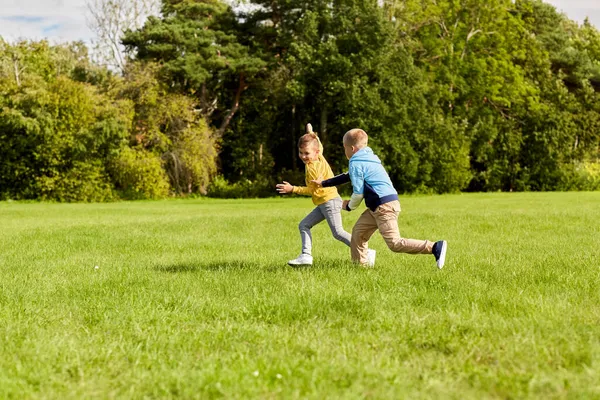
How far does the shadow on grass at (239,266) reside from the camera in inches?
345

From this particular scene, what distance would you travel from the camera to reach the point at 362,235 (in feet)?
27.8

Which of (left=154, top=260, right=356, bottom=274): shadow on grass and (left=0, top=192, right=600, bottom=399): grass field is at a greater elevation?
(left=0, top=192, right=600, bottom=399): grass field

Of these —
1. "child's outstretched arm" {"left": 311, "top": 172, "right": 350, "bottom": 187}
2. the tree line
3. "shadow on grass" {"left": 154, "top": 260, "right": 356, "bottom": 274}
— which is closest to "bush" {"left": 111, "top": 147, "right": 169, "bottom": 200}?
the tree line

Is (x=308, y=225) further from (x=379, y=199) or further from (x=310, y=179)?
(x=379, y=199)

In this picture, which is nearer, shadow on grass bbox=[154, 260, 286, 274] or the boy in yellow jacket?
the boy in yellow jacket

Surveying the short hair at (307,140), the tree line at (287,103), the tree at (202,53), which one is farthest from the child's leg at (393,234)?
the tree at (202,53)

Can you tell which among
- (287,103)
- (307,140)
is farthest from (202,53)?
(307,140)

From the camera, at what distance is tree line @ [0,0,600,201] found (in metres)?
35.5

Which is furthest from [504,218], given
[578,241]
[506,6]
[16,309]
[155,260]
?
[506,6]

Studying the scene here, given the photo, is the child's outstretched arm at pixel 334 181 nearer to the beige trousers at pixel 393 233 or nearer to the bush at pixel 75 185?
the beige trousers at pixel 393 233

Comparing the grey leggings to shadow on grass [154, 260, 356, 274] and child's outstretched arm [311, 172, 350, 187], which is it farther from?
child's outstretched arm [311, 172, 350, 187]

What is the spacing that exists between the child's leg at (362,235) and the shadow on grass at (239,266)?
18 centimetres

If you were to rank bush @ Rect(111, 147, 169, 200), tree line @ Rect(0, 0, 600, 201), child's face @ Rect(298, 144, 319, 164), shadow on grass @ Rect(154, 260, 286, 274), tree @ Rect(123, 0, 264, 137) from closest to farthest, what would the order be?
child's face @ Rect(298, 144, 319, 164), shadow on grass @ Rect(154, 260, 286, 274), tree line @ Rect(0, 0, 600, 201), bush @ Rect(111, 147, 169, 200), tree @ Rect(123, 0, 264, 137)

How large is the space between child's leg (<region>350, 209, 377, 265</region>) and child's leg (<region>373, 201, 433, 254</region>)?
0.32 meters
